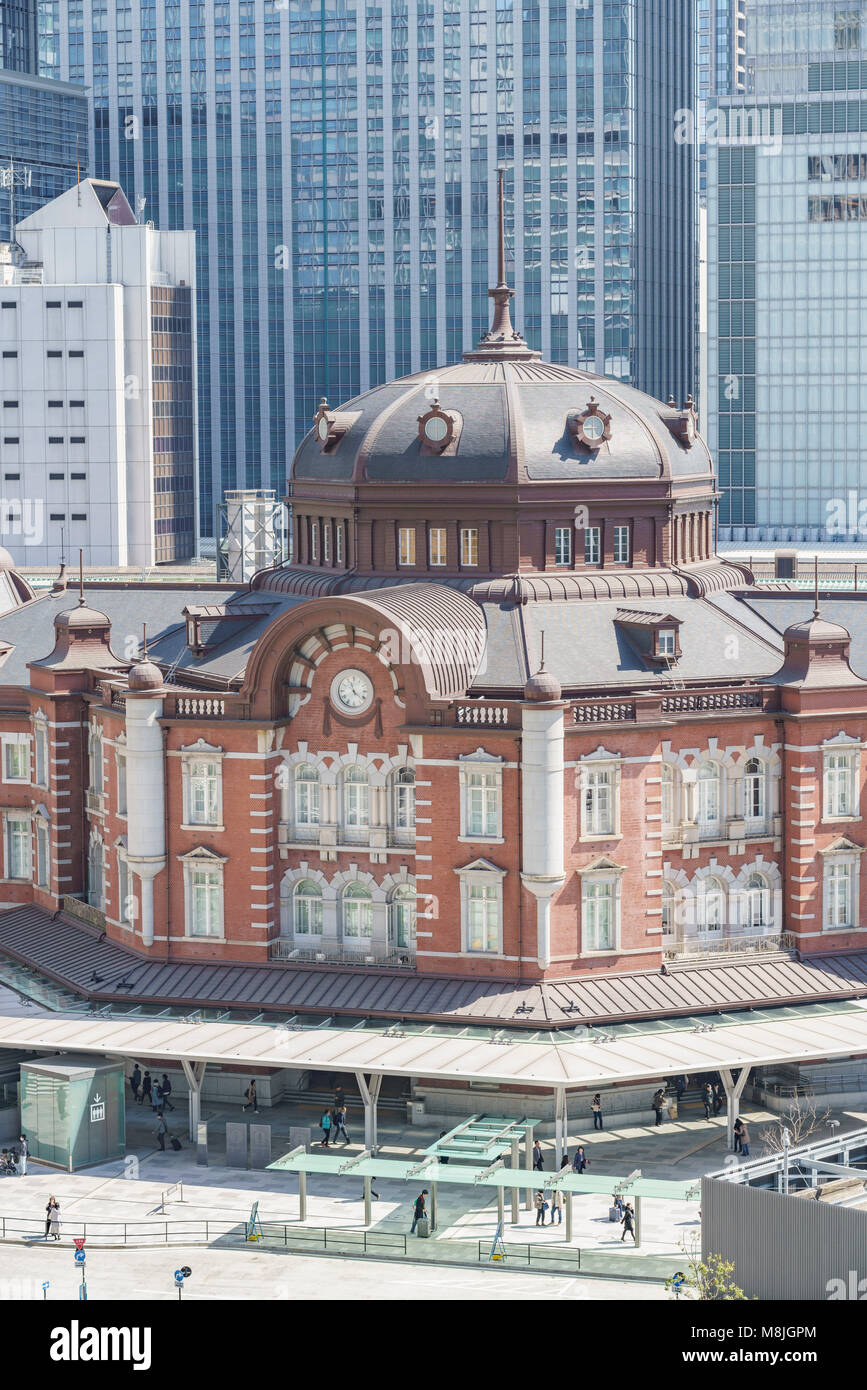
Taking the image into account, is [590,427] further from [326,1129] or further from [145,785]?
[326,1129]

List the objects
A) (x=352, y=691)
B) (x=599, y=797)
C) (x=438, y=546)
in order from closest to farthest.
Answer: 1. (x=599, y=797)
2. (x=352, y=691)
3. (x=438, y=546)

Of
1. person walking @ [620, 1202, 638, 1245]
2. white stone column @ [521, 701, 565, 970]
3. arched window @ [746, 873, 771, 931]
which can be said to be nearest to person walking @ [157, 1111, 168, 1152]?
white stone column @ [521, 701, 565, 970]

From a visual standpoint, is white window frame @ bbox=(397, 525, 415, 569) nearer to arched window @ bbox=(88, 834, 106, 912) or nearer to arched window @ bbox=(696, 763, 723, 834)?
arched window @ bbox=(696, 763, 723, 834)

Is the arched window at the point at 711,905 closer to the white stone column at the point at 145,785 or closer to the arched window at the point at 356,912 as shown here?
the arched window at the point at 356,912

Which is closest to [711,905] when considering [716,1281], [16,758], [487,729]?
[487,729]

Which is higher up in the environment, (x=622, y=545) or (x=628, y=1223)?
(x=622, y=545)

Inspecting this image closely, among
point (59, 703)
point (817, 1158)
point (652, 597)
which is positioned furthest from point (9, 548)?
point (817, 1158)
